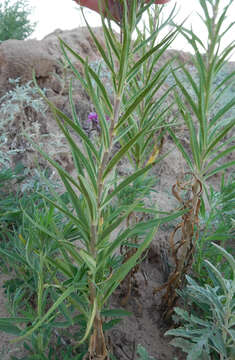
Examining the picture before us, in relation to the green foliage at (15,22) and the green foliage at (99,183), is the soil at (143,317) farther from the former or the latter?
the green foliage at (15,22)

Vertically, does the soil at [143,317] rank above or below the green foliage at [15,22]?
below

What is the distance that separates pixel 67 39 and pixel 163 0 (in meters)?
2.73

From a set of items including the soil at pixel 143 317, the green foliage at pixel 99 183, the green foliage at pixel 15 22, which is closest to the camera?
the green foliage at pixel 99 183

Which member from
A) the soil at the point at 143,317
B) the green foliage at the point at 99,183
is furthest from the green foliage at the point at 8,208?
the green foliage at the point at 99,183

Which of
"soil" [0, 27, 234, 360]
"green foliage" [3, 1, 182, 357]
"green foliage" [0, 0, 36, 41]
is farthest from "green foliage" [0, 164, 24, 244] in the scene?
"green foliage" [0, 0, 36, 41]

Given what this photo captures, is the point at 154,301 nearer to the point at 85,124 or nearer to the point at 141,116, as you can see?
the point at 141,116

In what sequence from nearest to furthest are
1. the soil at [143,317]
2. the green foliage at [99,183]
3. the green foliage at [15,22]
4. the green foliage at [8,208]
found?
the green foliage at [99,183], the soil at [143,317], the green foliage at [8,208], the green foliage at [15,22]

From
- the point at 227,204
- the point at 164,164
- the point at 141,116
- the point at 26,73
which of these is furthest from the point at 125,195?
the point at 26,73

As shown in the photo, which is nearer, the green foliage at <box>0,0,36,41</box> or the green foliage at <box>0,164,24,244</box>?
the green foliage at <box>0,164,24,244</box>

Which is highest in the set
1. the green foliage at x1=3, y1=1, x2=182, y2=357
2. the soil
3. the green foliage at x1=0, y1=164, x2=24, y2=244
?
the green foliage at x1=3, y1=1, x2=182, y2=357

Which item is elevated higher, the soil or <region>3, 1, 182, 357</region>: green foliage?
<region>3, 1, 182, 357</region>: green foliage

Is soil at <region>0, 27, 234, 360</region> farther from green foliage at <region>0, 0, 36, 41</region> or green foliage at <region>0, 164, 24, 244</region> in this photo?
green foliage at <region>0, 0, 36, 41</region>

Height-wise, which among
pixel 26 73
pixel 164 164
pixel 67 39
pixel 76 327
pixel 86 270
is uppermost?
pixel 67 39

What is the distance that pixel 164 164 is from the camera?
257cm
